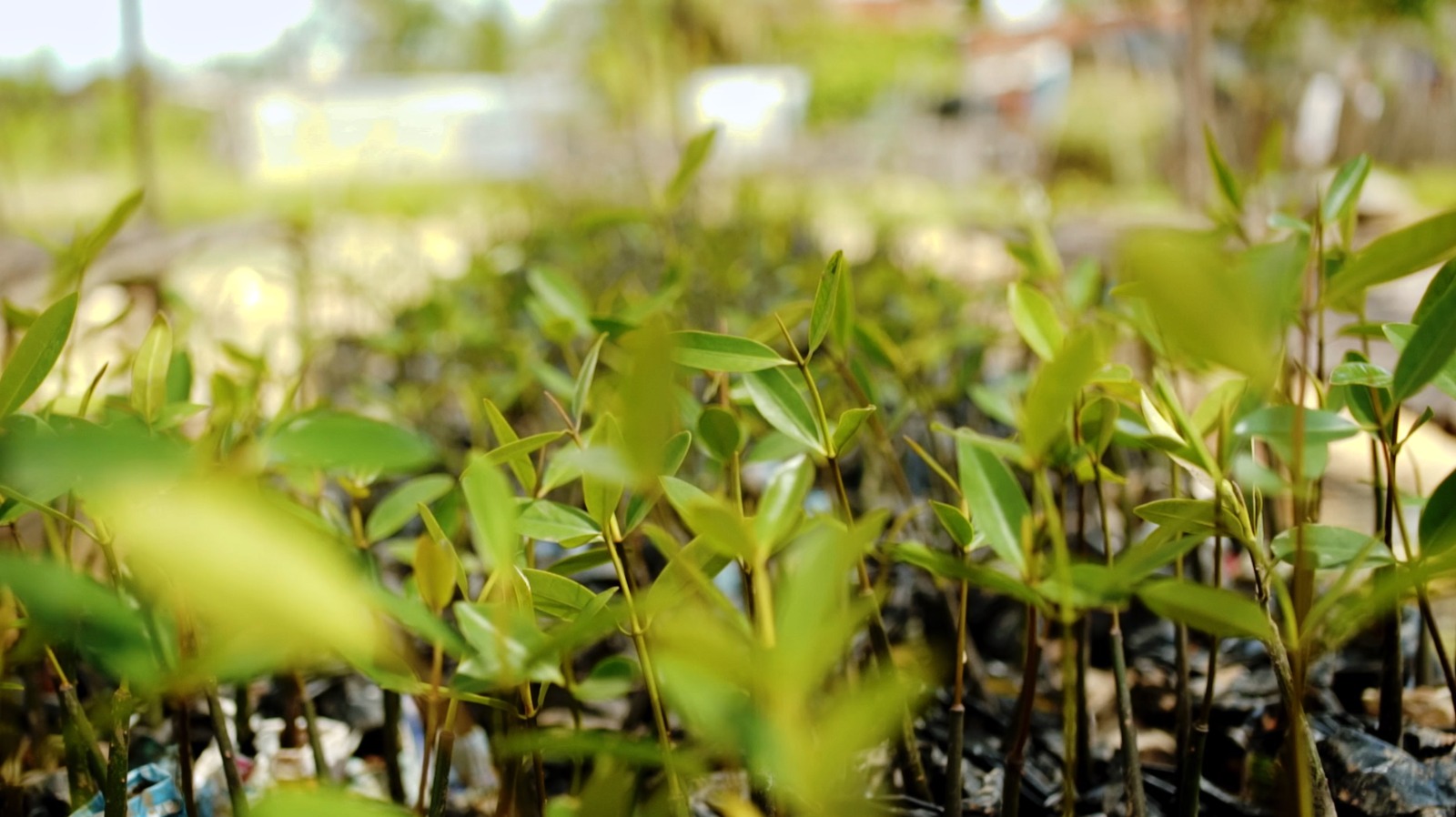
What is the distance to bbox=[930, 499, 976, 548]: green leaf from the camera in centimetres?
39

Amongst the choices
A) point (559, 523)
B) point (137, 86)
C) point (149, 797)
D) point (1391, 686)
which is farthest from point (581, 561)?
point (137, 86)

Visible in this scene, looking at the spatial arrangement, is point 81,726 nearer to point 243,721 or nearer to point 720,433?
point 243,721

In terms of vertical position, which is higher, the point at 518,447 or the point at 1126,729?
the point at 518,447

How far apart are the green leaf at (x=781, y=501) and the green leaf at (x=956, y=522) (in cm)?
6

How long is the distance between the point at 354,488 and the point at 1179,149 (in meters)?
11.8

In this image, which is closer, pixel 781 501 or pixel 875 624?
pixel 781 501

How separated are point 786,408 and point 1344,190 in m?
0.33

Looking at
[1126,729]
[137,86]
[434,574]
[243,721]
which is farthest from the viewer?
[137,86]

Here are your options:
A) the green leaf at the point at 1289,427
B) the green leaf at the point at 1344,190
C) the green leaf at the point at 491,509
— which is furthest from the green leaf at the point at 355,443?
the green leaf at the point at 1344,190

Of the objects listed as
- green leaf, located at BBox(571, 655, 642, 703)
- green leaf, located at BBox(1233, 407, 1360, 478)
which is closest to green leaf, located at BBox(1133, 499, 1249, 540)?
green leaf, located at BBox(1233, 407, 1360, 478)

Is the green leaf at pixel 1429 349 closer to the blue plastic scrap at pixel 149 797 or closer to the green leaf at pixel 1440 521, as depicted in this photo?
the green leaf at pixel 1440 521

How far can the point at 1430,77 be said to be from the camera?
17.8 metres

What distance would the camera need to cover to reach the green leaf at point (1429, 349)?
0.33 metres

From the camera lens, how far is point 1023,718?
15.0 inches
